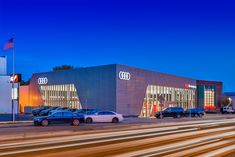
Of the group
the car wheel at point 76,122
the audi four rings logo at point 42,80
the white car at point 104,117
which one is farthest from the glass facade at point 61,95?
→ the car wheel at point 76,122

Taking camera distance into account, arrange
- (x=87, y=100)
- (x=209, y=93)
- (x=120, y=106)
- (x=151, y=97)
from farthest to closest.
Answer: (x=209, y=93) < (x=151, y=97) < (x=87, y=100) < (x=120, y=106)

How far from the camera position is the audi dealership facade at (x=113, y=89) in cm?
6594

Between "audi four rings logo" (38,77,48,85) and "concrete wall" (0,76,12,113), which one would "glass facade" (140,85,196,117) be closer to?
"audi four rings logo" (38,77,48,85)

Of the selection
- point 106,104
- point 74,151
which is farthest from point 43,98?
point 74,151

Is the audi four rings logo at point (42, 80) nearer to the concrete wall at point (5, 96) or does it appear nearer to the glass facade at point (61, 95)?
the glass facade at point (61, 95)

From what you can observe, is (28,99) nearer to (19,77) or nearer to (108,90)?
Answer: (108,90)

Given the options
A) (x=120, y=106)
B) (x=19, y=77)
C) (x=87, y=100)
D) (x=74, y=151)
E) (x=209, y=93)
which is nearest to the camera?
(x=74, y=151)

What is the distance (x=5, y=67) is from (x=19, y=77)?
123 ft

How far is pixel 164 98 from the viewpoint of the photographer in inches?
3162

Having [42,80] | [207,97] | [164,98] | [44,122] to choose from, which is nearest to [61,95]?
[42,80]

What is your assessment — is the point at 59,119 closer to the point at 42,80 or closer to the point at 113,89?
the point at 113,89

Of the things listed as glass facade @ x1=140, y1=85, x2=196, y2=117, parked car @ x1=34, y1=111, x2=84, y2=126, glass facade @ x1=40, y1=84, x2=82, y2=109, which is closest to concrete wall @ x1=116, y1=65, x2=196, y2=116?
glass facade @ x1=140, y1=85, x2=196, y2=117

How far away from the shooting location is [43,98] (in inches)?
3223

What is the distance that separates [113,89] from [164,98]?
1859 centimetres
